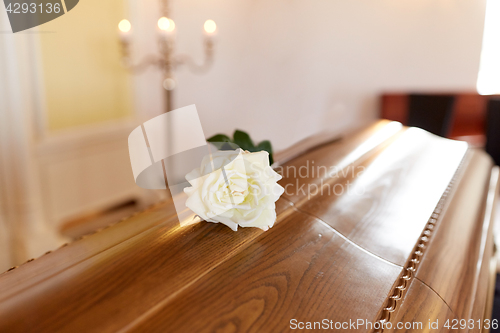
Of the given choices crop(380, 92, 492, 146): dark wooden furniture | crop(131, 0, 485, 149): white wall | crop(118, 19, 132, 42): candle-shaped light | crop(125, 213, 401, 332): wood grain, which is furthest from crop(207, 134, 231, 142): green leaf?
crop(380, 92, 492, 146): dark wooden furniture

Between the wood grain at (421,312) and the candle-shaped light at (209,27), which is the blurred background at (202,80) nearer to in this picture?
A: the candle-shaped light at (209,27)

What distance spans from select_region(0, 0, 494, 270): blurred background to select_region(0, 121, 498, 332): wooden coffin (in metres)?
0.91

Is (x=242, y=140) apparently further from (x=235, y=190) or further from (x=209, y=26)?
(x=209, y=26)

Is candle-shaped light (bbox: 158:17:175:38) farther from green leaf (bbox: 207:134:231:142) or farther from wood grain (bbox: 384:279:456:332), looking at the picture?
wood grain (bbox: 384:279:456:332)

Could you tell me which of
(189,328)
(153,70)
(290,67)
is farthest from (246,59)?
(189,328)

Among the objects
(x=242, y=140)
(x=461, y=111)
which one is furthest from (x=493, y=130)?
(x=242, y=140)

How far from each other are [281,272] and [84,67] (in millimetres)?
2407

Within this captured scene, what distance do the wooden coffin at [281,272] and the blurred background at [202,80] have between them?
91 centimetres

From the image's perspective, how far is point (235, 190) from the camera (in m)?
0.52

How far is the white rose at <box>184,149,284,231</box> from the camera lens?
524 millimetres

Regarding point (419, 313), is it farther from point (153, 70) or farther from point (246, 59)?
point (246, 59)

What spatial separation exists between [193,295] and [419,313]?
284mm

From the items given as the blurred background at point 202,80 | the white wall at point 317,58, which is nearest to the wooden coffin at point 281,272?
the blurred background at point 202,80

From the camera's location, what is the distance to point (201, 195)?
536 millimetres
